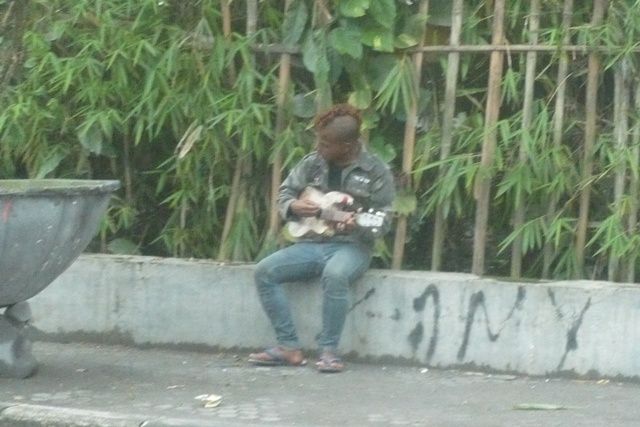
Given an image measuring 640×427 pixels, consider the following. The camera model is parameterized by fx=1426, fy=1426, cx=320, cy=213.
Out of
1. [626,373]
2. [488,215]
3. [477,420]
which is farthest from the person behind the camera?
[488,215]

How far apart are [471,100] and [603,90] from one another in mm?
722

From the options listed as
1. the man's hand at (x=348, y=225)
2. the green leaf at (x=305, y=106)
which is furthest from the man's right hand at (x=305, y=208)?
the green leaf at (x=305, y=106)

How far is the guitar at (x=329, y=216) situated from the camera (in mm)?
7449

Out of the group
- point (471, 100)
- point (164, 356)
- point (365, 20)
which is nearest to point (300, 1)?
point (365, 20)

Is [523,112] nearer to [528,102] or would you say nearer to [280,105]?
[528,102]

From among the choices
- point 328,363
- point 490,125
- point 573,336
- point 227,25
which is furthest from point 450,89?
point 328,363

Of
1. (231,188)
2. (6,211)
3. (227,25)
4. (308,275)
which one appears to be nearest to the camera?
(6,211)

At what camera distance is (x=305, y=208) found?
7539mm

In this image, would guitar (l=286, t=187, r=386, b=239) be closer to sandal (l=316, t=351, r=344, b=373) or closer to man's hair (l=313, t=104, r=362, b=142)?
man's hair (l=313, t=104, r=362, b=142)

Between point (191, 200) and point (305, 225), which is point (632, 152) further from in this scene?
point (191, 200)

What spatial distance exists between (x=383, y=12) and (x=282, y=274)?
4.96 ft

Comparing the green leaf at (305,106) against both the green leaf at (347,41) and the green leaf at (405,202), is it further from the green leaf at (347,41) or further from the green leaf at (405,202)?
the green leaf at (405,202)

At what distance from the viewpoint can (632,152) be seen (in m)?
7.38

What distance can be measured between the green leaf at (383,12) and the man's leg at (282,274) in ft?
4.11
